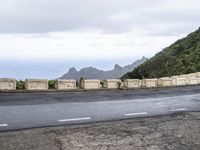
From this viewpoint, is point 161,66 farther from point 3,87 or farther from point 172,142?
point 172,142

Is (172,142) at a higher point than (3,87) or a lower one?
lower

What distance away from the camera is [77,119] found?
10977mm

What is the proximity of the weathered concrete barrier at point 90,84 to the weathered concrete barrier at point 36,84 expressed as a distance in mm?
1909

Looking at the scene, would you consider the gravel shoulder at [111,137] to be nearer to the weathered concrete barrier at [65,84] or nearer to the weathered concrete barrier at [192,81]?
the weathered concrete barrier at [65,84]

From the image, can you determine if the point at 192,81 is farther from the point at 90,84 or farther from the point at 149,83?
the point at 90,84

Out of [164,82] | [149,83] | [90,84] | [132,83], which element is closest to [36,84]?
[90,84]

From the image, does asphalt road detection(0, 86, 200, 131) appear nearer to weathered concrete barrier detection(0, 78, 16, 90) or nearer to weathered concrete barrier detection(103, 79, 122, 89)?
weathered concrete barrier detection(0, 78, 16, 90)

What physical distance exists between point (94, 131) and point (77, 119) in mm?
1551

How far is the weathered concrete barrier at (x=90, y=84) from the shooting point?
17906 mm

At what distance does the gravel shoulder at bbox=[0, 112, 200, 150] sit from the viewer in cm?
818

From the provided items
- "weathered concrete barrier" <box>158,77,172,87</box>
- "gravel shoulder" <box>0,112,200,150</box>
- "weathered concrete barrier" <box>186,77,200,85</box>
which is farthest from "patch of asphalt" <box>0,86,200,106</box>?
"weathered concrete barrier" <box>186,77,200,85</box>

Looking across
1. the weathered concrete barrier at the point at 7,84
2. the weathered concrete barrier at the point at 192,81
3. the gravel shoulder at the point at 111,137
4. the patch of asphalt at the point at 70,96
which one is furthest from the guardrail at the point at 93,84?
the gravel shoulder at the point at 111,137

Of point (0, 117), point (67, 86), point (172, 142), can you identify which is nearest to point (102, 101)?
point (67, 86)

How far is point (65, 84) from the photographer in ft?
56.9
